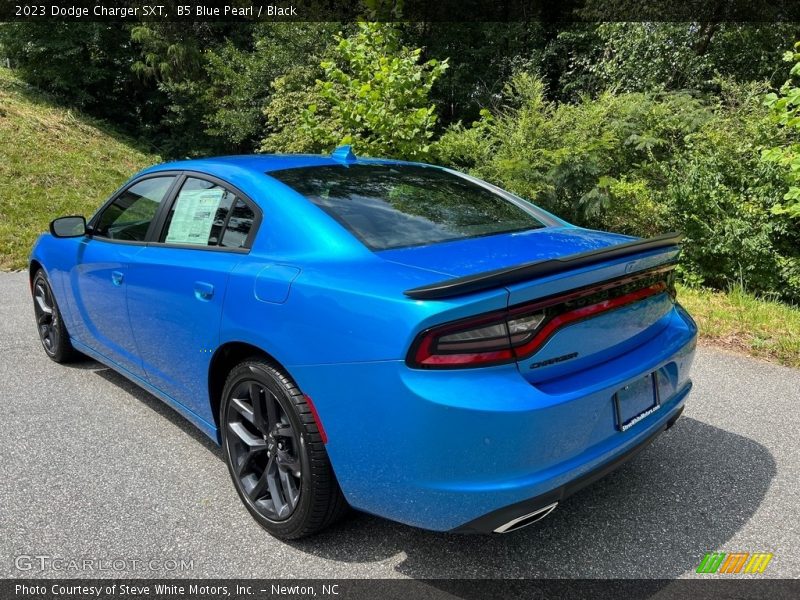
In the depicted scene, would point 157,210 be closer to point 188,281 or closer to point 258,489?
point 188,281

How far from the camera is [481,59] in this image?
1758cm

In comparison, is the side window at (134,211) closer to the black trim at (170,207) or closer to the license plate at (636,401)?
the black trim at (170,207)

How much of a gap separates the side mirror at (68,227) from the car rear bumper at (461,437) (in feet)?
8.21

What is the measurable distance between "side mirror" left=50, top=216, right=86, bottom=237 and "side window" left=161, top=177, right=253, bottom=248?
43.3 inches

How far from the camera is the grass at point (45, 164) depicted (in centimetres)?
1140

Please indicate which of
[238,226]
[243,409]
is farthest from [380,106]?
[243,409]

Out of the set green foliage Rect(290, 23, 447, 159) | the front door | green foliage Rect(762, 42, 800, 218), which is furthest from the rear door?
green foliage Rect(290, 23, 447, 159)

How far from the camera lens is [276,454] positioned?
2.40m

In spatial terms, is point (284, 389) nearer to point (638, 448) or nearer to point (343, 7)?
point (638, 448)

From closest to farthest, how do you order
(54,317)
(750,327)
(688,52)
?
(54,317)
(750,327)
(688,52)

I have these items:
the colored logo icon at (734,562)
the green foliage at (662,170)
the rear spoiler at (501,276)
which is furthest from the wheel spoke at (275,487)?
the green foliage at (662,170)

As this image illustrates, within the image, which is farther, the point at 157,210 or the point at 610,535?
the point at 157,210

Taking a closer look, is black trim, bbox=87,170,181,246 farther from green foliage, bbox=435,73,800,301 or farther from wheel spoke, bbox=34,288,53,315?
green foliage, bbox=435,73,800,301

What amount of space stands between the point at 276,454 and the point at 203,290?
2.57ft
